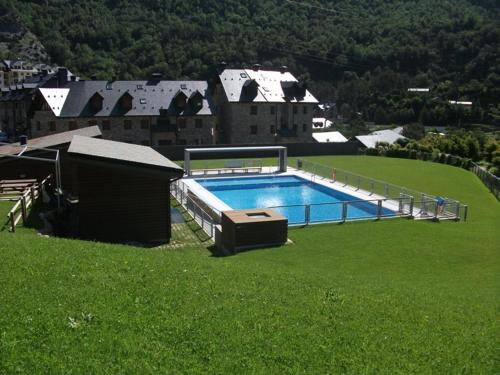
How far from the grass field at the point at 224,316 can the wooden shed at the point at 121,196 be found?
369cm

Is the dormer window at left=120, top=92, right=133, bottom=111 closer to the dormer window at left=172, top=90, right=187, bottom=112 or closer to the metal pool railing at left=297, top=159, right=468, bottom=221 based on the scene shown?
the dormer window at left=172, top=90, right=187, bottom=112

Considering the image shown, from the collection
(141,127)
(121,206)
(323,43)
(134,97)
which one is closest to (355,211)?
(121,206)

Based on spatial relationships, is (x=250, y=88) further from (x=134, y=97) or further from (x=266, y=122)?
(x=134, y=97)

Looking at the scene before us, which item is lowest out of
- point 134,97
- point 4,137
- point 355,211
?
point 4,137

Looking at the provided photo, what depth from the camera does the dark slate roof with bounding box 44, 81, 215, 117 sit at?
40.0 metres

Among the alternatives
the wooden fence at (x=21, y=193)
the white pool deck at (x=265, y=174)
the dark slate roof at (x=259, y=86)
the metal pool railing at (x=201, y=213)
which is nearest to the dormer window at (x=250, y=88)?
the dark slate roof at (x=259, y=86)

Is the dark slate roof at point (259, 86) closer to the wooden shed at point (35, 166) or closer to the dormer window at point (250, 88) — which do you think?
the dormer window at point (250, 88)

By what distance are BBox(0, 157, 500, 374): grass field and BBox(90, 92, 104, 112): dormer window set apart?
31244 mm

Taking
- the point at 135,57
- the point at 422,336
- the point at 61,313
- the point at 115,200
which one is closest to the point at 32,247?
the point at 61,313

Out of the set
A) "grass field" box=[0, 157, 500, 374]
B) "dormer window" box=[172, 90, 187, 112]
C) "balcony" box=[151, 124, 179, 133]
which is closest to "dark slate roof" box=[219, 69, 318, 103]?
"dormer window" box=[172, 90, 187, 112]

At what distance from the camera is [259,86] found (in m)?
46.7

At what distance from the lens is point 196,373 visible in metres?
4.92

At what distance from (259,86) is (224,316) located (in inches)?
1654

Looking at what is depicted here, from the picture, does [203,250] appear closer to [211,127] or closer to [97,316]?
Result: [97,316]
